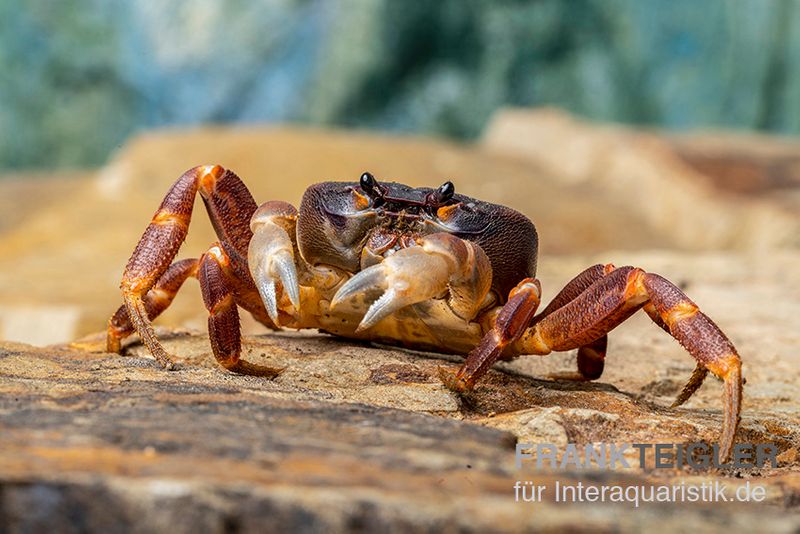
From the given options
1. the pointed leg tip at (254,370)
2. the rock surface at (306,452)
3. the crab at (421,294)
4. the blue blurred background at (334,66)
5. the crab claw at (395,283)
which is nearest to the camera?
the rock surface at (306,452)

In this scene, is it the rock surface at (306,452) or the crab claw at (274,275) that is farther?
the crab claw at (274,275)

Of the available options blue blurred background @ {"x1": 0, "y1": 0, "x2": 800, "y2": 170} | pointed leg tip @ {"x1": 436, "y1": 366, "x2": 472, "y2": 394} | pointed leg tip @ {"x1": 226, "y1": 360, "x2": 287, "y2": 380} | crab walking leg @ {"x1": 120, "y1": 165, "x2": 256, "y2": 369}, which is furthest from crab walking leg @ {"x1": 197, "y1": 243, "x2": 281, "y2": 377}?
blue blurred background @ {"x1": 0, "y1": 0, "x2": 800, "y2": 170}

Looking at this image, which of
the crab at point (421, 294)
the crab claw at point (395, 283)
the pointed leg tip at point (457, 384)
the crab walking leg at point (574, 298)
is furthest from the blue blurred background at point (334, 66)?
the crab claw at point (395, 283)

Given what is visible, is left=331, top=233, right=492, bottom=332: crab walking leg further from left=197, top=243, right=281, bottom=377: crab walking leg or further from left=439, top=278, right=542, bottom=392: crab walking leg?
left=197, top=243, right=281, bottom=377: crab walking leg

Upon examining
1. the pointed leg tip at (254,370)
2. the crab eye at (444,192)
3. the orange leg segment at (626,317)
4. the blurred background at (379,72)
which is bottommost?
the pointed leg tip at (254,370)

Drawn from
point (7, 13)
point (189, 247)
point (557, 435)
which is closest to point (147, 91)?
point (7, 13)

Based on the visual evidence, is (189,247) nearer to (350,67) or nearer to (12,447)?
(12,447)

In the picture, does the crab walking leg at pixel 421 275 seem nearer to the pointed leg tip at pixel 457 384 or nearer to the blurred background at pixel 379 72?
the pointed leg tip at pixel 457 384
